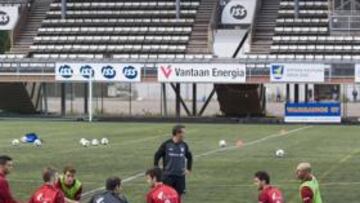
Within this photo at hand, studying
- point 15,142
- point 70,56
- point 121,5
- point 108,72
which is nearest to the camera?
point 15,142

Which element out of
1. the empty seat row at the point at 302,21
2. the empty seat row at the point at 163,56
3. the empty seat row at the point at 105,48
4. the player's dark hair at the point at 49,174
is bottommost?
the player's dark hair at the point at 49,174

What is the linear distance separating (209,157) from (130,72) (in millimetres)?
26776

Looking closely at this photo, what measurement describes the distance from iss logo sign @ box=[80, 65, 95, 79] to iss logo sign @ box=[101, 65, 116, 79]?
0.68 m

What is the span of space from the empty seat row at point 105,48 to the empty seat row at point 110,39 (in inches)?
18.2

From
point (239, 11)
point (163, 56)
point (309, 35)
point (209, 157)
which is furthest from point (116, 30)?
point (209, 157)

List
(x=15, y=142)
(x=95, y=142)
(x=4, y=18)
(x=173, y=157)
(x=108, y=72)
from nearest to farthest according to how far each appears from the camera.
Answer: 1. (x=173, y=157)
2. (x=15, y=142)
3. (x=95, y=142)
4. (x=108, y=72)
5. (x=4, y=18)

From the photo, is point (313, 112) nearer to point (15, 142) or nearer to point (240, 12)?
point (240, 12)

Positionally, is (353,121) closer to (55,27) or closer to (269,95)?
(55,27)

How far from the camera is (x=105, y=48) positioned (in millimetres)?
62188

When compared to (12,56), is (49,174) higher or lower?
lower

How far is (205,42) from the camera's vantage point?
6091cm

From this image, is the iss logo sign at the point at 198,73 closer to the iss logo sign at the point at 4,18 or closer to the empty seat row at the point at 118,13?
the empty seat row at the point at 118,13

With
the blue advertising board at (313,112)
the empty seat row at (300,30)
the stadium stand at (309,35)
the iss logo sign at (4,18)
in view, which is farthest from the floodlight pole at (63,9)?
the blue advertising board at (313,112)

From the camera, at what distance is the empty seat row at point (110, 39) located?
201 feet
